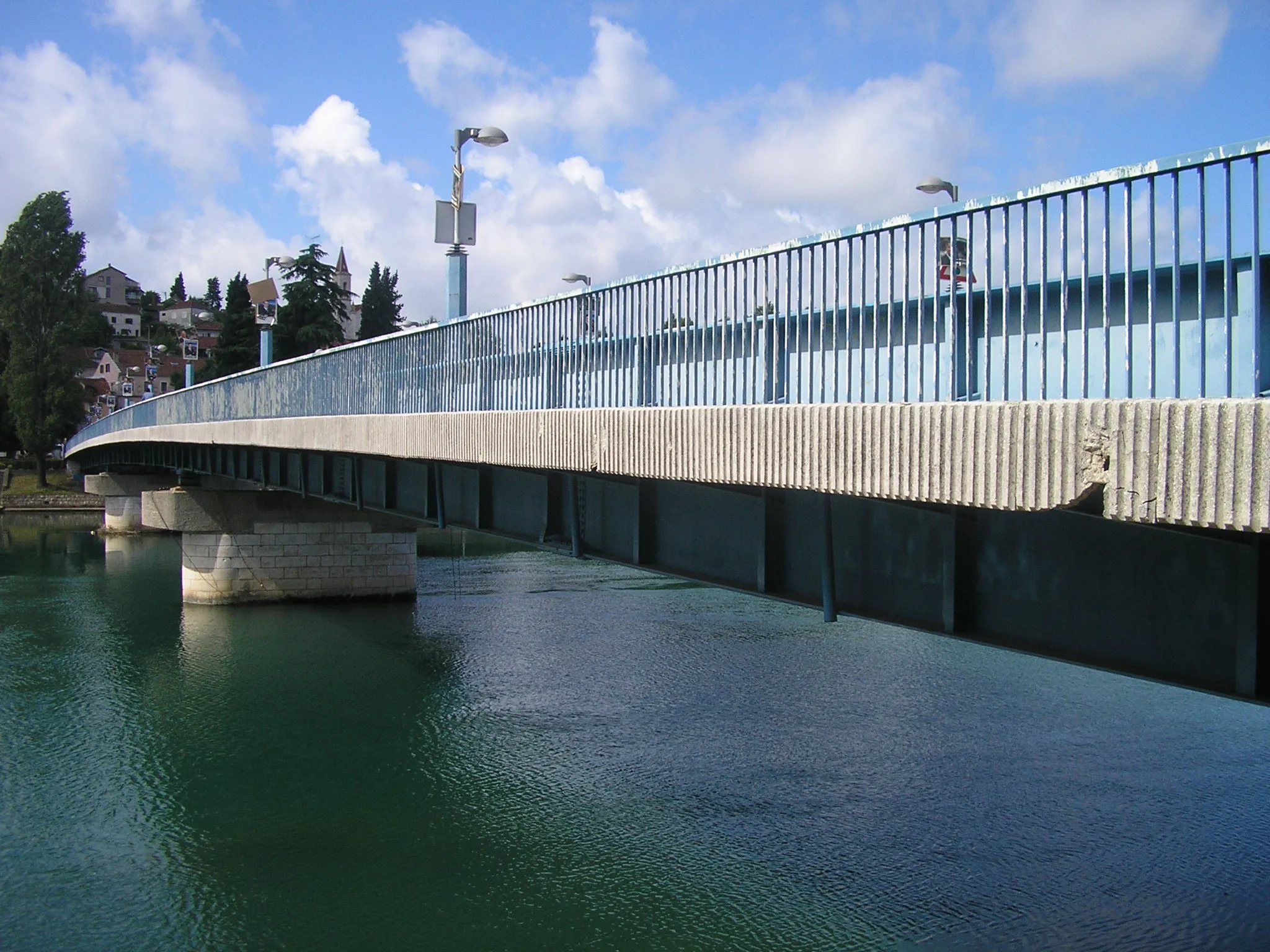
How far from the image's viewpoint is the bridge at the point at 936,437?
17.7 ft

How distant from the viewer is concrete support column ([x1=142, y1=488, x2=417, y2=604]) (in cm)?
3288

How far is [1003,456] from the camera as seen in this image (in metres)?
5.92

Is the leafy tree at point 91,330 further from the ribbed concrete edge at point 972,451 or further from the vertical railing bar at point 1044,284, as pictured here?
the vertical railing bar at point 1044,284

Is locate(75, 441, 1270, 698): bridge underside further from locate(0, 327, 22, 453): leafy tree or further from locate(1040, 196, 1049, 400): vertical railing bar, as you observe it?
locate(0, 327, 22, 453): leafy tree

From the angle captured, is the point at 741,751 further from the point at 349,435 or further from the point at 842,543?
the point at 842,543

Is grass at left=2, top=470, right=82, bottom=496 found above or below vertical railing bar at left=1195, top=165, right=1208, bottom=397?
below

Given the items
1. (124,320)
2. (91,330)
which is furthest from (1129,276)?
(124,320)

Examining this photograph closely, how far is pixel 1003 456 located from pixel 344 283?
181822mm

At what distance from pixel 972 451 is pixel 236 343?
84265 mm

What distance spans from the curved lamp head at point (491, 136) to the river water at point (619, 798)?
30.6 ft

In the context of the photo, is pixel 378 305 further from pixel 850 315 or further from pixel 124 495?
pixel 850 315

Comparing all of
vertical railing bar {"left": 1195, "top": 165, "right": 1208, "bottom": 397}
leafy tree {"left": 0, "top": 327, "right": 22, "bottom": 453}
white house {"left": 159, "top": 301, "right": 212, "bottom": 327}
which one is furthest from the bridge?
white house {"left": 159, "top": 301, "right": 212, "bottom": 327}

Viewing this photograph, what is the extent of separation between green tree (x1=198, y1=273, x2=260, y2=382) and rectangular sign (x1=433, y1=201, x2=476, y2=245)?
67.6 meters

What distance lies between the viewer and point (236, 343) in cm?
8412
